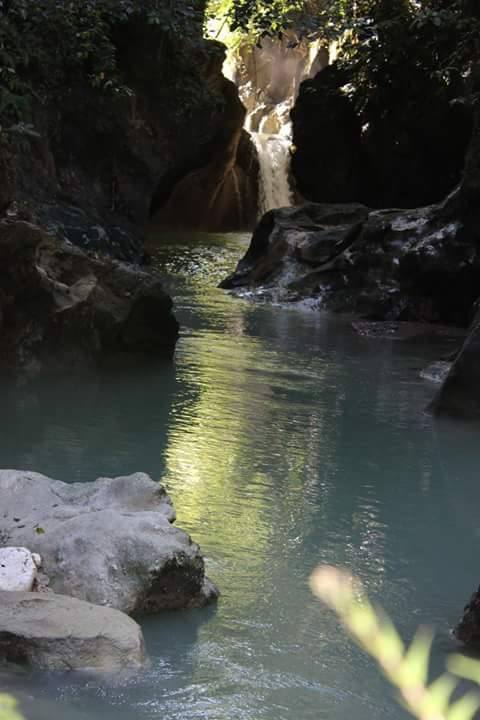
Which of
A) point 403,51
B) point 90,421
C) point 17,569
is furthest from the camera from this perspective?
point 403,51

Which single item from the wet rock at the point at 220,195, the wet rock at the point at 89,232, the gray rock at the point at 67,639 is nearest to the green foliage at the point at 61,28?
the wet rock at the point at 89,232

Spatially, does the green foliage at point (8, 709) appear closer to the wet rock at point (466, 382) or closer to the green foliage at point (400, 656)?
the green foliage at point (400, 656)

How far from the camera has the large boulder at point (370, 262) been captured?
14680mm

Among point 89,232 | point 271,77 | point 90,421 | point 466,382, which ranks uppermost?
point 271,77

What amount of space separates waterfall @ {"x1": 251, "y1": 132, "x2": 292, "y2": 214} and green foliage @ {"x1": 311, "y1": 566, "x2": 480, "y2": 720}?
2637 centimetres

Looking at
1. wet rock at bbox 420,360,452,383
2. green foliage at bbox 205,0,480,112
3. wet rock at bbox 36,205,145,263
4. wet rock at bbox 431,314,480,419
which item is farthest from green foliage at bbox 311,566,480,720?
wet rock at bbox 36,205,145,263

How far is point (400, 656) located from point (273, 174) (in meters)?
28.0

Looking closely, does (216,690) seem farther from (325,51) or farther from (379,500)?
(325,51)

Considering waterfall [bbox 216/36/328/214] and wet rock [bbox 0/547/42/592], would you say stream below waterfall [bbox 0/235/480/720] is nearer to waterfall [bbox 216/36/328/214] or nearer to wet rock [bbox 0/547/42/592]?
wet rock [bbox 0/547/42/592]

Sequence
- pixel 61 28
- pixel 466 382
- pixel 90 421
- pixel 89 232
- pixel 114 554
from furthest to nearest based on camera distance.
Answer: pixel 89 232
pixel 61 28
pixel 466 382
pixel 90 421
pixel 114 554

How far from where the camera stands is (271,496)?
6117mm

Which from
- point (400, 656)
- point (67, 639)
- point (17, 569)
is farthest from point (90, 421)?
point (67, 639)

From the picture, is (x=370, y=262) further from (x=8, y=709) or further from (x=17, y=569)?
(x=8, y=709)

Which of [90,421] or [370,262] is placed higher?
[370,262]
